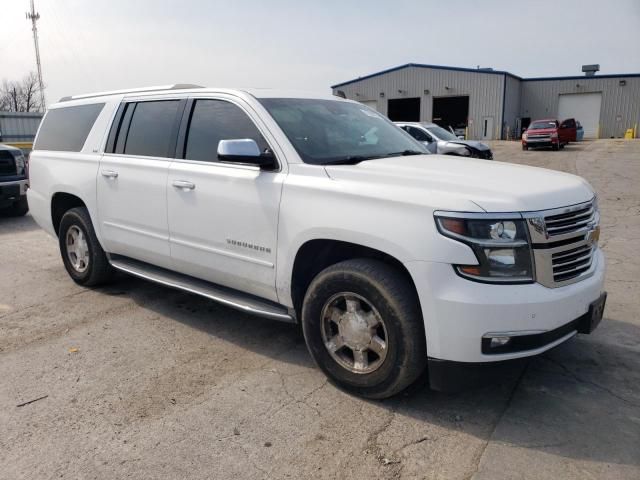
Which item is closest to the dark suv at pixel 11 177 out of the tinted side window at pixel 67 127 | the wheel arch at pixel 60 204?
→ the tinted side window at pixel 67 127

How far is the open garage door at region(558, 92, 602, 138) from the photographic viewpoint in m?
41.7

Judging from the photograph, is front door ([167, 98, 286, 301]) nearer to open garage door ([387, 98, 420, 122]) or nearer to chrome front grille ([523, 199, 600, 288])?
chrome front grille ([523, 199, 600, 288])

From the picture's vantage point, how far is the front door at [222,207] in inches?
146

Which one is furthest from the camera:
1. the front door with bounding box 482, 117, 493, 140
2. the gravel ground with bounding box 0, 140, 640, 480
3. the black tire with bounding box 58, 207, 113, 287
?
the front door with bounding box 482, 117, 493, 140

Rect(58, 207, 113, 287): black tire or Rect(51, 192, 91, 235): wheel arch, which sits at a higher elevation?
Rect(51, 192, 91, 235): wheel arch

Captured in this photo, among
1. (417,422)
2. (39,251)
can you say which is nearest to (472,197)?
(417,422)

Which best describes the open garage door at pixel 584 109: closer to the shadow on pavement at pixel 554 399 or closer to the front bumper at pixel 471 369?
the shadow on pavement at pixel 554 399

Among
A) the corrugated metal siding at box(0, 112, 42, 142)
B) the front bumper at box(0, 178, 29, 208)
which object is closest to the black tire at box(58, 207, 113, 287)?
the front bumper at box(0, 178, 29, 208)

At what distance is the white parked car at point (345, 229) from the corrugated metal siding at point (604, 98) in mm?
43115

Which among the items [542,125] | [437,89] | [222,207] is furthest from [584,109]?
[222,207]

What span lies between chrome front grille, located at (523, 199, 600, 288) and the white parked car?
0.04ft

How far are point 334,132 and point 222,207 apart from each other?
99cm

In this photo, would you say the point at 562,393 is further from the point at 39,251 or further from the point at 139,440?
the point at 39,251

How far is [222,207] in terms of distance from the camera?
3.91 meters
